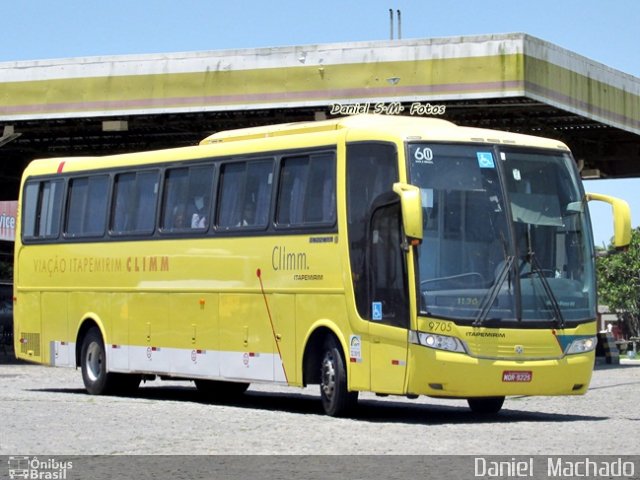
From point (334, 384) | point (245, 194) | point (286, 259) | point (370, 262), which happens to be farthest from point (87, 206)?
point (370, 262)

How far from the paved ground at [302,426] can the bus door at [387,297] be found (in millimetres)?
580

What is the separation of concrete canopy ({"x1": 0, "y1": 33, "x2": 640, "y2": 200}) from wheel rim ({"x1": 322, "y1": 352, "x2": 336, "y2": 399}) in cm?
1214

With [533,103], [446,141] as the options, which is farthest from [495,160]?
[533,103]

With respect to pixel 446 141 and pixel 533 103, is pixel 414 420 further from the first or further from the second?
pixel 533 103

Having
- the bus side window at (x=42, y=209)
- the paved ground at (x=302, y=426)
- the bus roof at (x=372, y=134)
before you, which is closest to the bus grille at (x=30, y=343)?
the paved ground at (x=302, y=426)

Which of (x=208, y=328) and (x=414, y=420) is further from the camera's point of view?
(x=208, y=328)

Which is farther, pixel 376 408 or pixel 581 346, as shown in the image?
pixel 376 408

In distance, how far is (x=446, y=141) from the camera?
1712cm

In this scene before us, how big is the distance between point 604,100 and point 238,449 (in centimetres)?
2080

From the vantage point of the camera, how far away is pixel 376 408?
19953mm

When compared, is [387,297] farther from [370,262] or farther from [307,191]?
[307,191]

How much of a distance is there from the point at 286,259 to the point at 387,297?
7.06 ft

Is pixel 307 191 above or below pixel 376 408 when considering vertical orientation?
above

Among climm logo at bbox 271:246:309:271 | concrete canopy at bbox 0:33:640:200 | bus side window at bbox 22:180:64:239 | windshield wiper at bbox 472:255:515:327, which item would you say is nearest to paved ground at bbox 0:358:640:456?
windshield wiper at bbox 472:255:515:327
